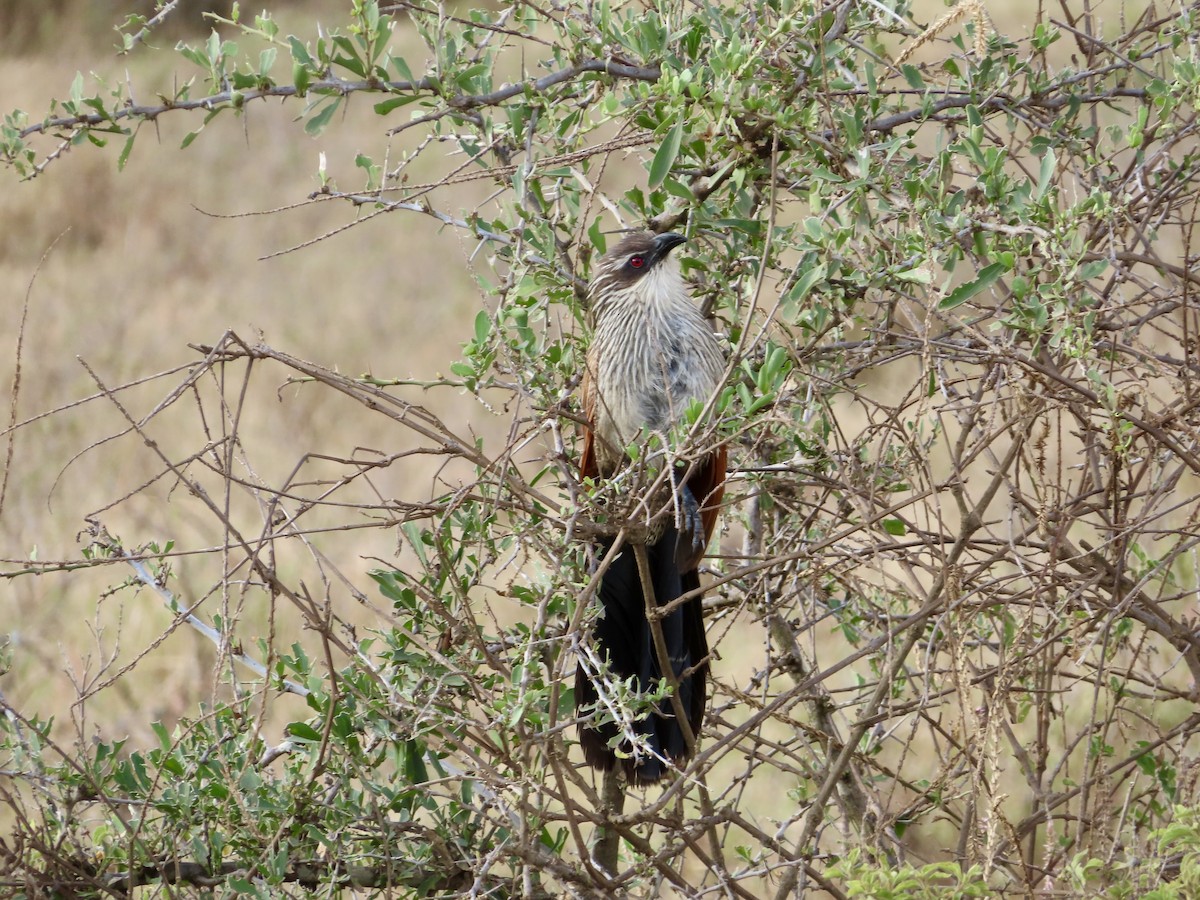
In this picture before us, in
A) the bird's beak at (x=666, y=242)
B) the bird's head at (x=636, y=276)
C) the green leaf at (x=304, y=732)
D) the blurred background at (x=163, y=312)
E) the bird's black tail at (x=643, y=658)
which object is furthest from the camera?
the blurred background at (x=163, y=312)

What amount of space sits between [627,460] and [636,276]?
0.48m

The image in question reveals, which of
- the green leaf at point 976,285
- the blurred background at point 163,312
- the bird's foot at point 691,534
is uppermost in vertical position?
the blurred background at point 163,312

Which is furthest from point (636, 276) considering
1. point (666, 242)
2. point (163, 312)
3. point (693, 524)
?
point (163, 312)

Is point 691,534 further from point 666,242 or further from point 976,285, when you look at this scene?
point 976,285

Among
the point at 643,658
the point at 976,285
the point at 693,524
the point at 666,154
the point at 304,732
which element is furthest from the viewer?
the point at 693,524

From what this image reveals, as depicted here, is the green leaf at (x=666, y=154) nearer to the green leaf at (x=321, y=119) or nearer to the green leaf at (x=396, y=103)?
the green leaf at (x=396, y=103)

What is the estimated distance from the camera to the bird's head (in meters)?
3.04

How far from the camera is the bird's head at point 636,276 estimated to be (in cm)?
304

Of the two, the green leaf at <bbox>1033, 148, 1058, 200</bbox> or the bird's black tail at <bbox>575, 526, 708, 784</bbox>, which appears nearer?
the green leaf at <bbox>1033, 148, 1058, 200</bbox>

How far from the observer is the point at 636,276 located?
3148mm

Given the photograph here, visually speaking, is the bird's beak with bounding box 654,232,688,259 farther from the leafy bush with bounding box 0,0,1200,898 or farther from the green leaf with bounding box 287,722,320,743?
the green leaf with bounding box 287,722,320,743

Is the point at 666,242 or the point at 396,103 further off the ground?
the point at 666,242

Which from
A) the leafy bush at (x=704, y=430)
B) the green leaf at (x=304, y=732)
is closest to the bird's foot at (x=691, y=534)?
the leafy bush at (x=704, y=430)

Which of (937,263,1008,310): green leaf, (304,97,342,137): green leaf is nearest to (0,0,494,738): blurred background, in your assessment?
(304,97,342,137): green leaf
